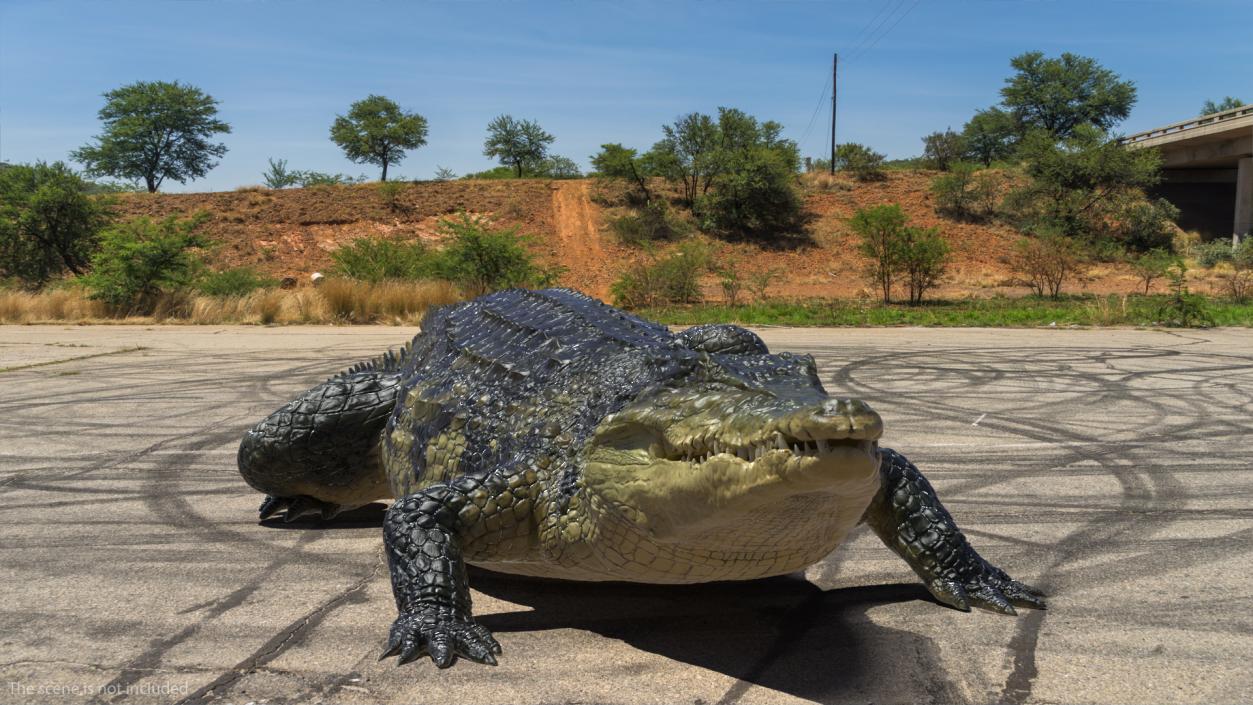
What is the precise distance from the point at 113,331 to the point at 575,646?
18.7 meters

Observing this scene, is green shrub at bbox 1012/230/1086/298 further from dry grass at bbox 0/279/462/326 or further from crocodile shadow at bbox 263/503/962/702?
crocodile shadow at bbox 263/503/962/702

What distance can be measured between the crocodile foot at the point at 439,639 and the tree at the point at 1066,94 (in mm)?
61782

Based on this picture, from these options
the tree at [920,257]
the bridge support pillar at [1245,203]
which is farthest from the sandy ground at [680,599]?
the bridge support pillar at [1245,203]

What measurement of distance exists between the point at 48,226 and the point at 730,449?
35.2 metres

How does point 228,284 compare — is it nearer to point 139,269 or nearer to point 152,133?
point 139,269

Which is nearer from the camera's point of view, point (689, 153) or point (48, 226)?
point (48, 226)

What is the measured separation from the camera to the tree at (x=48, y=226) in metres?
30.4

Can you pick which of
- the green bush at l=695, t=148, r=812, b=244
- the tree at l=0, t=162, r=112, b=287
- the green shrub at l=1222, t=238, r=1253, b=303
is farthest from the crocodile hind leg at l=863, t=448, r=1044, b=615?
the green bush at l=695, t=148, r=812, b=244

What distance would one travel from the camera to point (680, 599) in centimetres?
365

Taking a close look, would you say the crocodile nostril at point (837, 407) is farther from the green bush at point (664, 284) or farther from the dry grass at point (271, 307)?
the green bush at point (664, 284)

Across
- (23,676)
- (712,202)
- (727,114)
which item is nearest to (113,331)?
(23,676)

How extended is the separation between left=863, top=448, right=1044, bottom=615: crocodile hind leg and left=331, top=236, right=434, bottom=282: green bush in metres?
22.2

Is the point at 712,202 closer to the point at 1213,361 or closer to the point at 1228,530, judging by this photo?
the point at 1213,361

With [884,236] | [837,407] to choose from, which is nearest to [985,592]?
[837,407]
